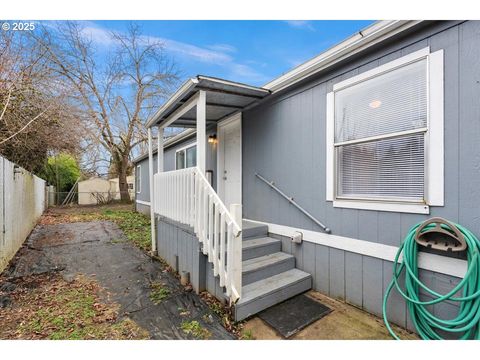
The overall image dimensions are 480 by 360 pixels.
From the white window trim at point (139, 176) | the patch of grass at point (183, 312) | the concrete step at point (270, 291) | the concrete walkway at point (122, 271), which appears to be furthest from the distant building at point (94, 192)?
the concrete step at point (270, 291)

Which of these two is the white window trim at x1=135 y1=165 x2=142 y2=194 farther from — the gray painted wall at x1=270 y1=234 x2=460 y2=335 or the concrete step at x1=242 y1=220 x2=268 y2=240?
the gray painted wall at x1=270 y1=234 x2=460 y2=335

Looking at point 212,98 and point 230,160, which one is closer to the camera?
point 212,98

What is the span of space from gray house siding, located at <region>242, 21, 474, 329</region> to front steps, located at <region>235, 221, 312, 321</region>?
0.19m

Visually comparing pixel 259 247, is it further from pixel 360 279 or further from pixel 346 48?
pixel 346 48

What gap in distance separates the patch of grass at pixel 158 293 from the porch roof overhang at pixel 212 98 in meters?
2.74

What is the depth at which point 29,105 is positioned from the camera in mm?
5887

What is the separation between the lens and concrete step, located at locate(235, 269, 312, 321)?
249 centimetres

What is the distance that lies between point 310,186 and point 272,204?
83cm

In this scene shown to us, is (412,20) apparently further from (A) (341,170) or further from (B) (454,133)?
(A) (341,170)

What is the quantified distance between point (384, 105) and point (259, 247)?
2.34 metres

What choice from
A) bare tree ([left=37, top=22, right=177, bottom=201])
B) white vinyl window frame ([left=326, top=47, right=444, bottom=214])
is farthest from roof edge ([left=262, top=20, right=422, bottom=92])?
bare tree ([left=37, top=22, right=177, bottom=201])

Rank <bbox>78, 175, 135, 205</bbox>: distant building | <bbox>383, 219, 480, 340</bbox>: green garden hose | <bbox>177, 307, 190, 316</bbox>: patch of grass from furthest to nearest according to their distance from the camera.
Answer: <bbox>78, 175, 135, 205</bbox>: distant building → <bbox>177, 307, 190, 316</bbox>: patch of grass → <bbox>383, 219, 480, 340</bbox>: green garden hose

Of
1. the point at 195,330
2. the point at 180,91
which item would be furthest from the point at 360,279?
the point at 180,91

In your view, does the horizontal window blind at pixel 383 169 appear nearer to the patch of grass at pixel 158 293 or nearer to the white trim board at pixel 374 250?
the white trim board at pixel 374 250
